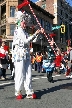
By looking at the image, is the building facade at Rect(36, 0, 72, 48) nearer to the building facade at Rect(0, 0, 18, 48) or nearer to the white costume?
the building facade at Rect(0, 0, 18, 48)

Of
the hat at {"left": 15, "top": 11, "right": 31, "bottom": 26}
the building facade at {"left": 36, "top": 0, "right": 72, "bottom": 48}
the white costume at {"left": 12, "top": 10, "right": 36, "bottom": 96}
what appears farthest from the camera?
the building facade at {"left": 36, "top": 0, "right": 72, "bottom": 48}

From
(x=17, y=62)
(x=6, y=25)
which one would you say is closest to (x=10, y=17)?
(x=6, y=25)

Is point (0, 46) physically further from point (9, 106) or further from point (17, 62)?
point (9, 106)

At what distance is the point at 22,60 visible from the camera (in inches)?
225

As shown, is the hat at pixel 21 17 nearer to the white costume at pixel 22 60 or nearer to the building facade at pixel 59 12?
the white costume at pixel 22 60

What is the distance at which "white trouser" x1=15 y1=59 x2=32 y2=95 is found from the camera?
569cm

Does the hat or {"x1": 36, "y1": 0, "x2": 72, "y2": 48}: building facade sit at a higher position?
{"x1": 36, "y1": 0, "x2": 72, "y2": 48}: building facade

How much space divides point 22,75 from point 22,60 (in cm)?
35

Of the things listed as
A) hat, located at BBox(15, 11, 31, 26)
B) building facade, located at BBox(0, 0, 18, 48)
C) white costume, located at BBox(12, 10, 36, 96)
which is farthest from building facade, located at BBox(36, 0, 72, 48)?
white costume, located at BBox(12, 10, 36, 96)

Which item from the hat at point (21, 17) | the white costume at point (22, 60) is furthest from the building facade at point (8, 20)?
the white costume at point (22, 60)

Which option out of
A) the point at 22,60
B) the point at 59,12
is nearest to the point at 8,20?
the point at 59,12

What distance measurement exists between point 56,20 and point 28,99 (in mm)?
53346

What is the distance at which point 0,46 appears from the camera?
1069 centimetres

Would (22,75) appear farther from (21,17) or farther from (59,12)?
(59,12)
